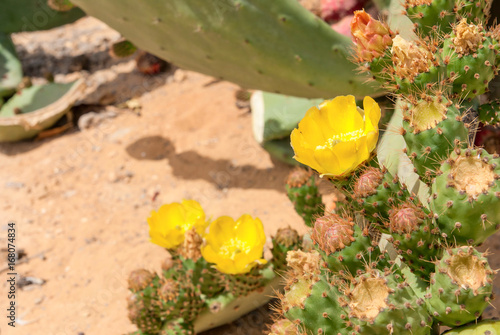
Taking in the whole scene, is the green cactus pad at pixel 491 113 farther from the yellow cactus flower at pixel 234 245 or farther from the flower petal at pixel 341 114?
the yellow cactus flower at pixel 234 245

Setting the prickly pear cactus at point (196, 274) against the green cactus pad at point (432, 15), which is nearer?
the green cactus pad at point (432, 15)

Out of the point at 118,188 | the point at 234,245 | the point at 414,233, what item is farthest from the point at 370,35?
the point at 118,188

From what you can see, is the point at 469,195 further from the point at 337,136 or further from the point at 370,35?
the point at 370,35

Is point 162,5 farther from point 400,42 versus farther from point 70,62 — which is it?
point 70,62

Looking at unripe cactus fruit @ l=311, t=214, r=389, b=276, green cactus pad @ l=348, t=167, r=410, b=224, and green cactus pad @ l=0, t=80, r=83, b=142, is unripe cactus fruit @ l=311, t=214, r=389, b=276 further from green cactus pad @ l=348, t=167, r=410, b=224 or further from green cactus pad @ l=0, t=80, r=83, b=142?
green cactus pad @ l=0, t=80, r=83, b=142

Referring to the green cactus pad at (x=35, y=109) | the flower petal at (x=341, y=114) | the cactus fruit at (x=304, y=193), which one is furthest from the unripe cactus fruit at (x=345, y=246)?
the green cactus pad at (x=35, y=109)

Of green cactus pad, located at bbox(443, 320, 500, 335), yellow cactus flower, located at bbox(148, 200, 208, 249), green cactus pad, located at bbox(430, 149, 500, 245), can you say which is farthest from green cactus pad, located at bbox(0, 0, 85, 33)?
green cactus pad, located at bbox(443, 320, 500, 335)
